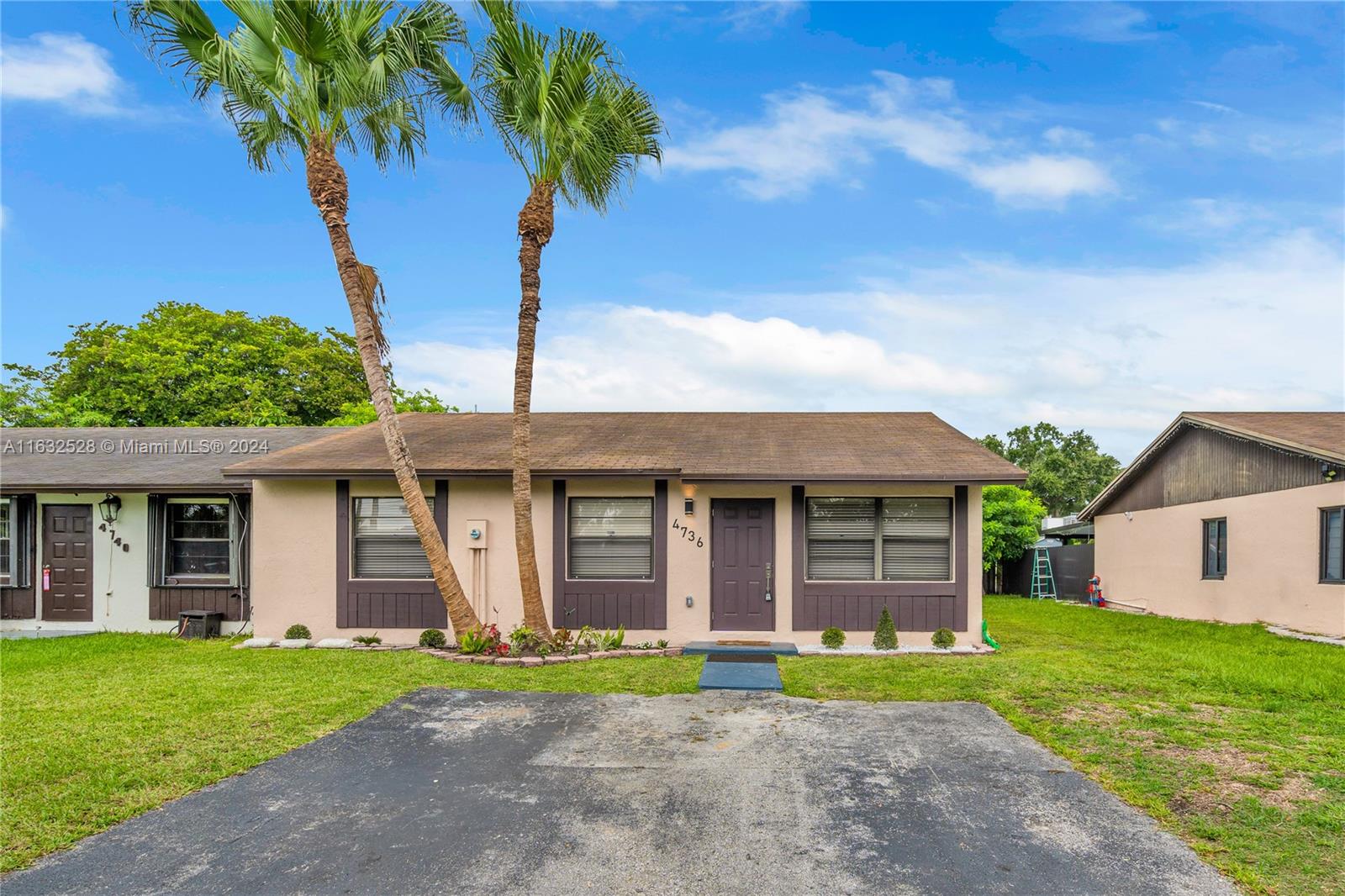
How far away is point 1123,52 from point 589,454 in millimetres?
11117

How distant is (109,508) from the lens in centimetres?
1113

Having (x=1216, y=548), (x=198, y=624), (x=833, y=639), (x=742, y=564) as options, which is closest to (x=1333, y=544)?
(x=1216, y=548)

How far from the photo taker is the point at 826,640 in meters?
9.45

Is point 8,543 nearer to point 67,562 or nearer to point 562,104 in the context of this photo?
point 67,562

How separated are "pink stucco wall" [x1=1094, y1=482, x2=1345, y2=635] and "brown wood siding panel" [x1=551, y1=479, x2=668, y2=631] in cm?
959

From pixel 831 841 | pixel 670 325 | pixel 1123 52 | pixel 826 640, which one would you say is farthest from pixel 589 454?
pixel 1123 52

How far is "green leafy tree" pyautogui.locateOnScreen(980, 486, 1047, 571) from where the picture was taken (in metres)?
20.3

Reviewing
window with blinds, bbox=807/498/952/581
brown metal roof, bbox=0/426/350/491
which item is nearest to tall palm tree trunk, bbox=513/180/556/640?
window with blinds, bbox=807/498/952/581

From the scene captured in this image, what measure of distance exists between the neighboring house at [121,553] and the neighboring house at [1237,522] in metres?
16.0

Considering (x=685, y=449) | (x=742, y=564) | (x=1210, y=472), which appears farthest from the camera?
(x=1210, y=472)

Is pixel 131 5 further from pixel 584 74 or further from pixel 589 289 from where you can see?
pixel 589 289

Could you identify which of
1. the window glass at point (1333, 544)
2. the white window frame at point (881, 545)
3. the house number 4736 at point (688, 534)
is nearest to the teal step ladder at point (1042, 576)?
the window glass at point (1333, 544)

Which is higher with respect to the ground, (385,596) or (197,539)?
(197,539)

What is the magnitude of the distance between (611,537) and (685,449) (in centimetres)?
171
